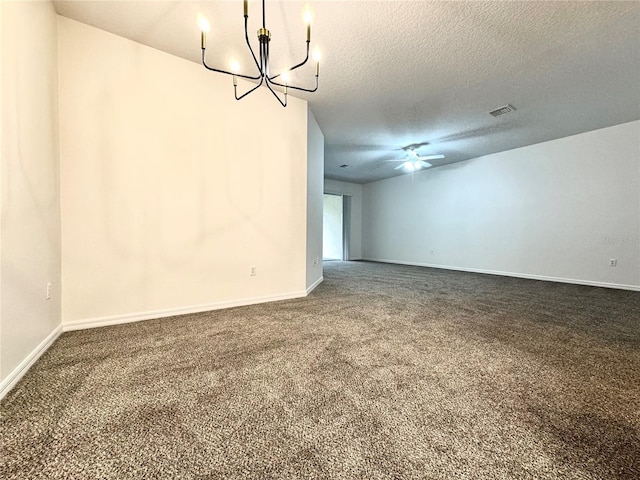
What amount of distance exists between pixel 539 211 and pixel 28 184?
691cm

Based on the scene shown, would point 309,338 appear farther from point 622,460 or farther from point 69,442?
point 622,460

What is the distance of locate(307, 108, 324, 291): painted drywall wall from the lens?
3.62 m

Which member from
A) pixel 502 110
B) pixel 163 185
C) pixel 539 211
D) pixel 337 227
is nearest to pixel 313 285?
pixel 163 185

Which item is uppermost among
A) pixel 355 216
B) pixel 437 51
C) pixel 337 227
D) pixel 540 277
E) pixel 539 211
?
pixel 437 51

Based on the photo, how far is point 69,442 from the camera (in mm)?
998

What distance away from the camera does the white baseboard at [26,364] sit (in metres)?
1.31

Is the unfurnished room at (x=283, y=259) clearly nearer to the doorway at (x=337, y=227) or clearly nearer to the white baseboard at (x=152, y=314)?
the white baseboard at (x=152, y=314)

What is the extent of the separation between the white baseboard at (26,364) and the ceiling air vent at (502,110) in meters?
5.35

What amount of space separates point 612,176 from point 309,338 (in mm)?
5584

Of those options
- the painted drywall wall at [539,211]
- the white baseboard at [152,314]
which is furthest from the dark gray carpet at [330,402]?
the painted drywall wall at [539,211]

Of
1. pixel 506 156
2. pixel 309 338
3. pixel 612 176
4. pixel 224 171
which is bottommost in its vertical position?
pixel 309 338

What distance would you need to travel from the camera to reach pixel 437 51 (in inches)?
97.8

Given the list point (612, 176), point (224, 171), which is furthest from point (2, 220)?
point (612, 176)

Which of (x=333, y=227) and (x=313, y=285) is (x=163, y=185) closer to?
(x=313, y=285)
